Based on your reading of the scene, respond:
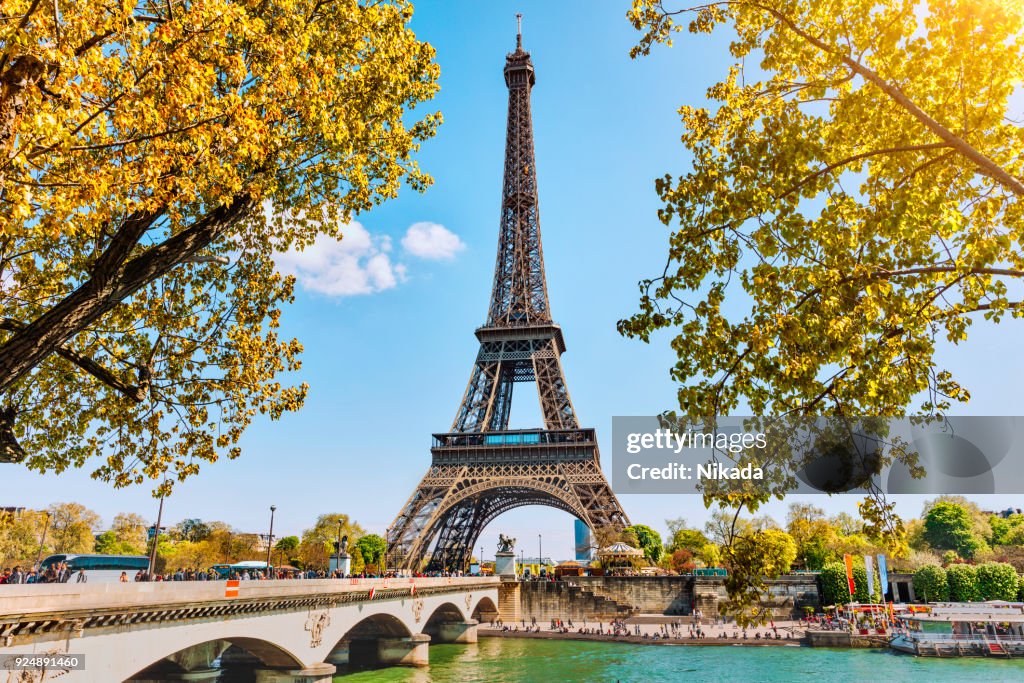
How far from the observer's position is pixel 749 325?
738 centimetres

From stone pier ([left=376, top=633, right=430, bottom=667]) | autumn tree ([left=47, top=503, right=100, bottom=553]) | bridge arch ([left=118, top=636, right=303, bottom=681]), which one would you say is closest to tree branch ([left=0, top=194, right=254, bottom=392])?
bridge arch ([left=118, top=636, right=303, bottom=681])

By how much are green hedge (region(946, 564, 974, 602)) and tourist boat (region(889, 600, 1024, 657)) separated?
11.0 meters

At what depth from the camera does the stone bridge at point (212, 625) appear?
11.7m

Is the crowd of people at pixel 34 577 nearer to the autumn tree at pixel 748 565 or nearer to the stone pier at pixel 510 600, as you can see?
the autumn tree at pixel 748 565

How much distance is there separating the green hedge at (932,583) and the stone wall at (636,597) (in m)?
8.81

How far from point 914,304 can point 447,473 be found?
166ft

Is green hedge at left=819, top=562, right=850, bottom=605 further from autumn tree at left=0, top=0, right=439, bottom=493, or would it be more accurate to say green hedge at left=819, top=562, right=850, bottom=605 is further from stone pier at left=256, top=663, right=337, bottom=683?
autumn tree at left=0, top=0, right=439, bottom=493

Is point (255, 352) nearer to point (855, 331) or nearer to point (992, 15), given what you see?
point (855, 331)

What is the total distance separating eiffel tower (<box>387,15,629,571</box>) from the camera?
2073 inches

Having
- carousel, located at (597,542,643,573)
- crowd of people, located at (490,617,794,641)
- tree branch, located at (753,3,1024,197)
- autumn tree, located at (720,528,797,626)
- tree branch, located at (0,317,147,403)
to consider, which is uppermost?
tree branch, located at (753,3,1024,197)

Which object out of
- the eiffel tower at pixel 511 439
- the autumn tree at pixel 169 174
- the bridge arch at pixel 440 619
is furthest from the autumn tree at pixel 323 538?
the autumn tree at pixel 169 174

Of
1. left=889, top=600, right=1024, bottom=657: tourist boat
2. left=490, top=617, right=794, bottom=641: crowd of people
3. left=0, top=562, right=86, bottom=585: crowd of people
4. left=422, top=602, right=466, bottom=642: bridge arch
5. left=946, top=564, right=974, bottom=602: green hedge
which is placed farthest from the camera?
left=946, top=564, right=974, bottom=602: green hedge

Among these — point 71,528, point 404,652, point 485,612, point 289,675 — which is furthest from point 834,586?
point 71,528

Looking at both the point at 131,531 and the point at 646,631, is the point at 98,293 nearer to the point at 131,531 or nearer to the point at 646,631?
the point at 646,631
